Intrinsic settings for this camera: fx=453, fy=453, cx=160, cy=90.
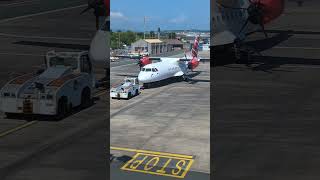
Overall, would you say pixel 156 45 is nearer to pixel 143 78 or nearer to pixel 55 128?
pixel 143 78

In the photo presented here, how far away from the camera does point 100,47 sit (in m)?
2.93

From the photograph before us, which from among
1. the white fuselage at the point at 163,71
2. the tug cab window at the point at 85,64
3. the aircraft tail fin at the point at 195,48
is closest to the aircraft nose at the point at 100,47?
the tug cab window at the point at 85,64

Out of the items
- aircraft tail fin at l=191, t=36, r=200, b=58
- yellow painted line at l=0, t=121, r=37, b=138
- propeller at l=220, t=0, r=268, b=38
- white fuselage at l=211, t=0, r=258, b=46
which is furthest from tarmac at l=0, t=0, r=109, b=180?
propeller at l=220, t=0, r=268, b=38

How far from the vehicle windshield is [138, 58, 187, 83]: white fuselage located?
502mm

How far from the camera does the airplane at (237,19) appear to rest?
8.89 feet

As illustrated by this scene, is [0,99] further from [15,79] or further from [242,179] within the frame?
[242,179]

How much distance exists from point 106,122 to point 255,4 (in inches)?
47.2

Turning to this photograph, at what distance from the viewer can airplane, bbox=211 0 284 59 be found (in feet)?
8.89

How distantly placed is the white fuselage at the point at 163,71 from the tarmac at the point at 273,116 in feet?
0.79

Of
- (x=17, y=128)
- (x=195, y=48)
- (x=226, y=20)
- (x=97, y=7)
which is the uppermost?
(x=97, y=7)

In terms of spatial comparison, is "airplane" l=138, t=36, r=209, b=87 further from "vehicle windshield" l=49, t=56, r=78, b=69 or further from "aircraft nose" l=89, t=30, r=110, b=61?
"vehicle windshield" l=49, t=56, r=78, b=69

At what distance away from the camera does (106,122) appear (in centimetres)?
296

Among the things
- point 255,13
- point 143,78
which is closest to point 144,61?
point 143,78

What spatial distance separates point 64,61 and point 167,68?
748 mm
